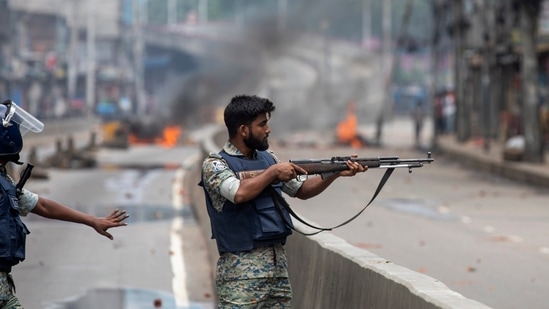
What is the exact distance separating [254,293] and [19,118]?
4.73 ft

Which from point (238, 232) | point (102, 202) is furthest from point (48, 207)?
point (102, 202)

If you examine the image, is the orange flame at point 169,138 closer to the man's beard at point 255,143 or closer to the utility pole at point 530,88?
the utility pole at point 530,88

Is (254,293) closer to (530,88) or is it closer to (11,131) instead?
(11,131)

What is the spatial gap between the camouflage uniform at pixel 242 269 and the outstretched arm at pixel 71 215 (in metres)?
0.49

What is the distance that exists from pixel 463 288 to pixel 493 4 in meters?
34.9

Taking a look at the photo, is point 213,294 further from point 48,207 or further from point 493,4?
point 493,4

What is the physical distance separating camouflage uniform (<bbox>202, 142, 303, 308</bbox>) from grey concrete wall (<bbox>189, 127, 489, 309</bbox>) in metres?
0.62

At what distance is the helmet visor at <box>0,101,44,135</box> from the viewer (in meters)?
6.87

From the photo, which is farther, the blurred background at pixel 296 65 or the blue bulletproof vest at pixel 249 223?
the blurred background at pixel 296 65

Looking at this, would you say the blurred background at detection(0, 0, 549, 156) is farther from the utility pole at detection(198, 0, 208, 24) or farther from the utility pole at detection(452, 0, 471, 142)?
the utility pole at detection(198, 0, 208, 24)

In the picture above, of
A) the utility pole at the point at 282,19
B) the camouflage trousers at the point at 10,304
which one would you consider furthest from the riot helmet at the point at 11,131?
the utility pole at the point at 282,19

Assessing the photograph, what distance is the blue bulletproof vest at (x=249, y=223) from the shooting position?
707 centimetres

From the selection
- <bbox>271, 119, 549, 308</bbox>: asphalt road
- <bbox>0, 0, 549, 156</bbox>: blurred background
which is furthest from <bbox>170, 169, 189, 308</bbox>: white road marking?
<bbox>0, 0, 549, 156</bbox>: blurred background

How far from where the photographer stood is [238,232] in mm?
7094
